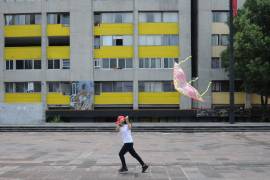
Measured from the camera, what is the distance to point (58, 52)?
5544 cm

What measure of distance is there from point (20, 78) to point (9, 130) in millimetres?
19825

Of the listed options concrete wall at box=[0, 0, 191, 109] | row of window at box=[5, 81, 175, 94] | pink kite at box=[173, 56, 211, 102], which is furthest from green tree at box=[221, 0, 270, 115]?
row of window at box=[5, 81, 175, 94]

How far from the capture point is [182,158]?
18500mm

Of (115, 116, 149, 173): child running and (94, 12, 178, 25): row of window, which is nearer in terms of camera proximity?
(115, 116, 149, 173): child running

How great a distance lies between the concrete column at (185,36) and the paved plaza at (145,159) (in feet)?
93.2

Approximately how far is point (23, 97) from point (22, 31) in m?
7.10

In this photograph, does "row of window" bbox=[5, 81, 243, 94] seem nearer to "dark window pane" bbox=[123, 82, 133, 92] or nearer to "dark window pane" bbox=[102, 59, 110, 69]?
"dark window pane" bbox=[123, 82, 133, 92]

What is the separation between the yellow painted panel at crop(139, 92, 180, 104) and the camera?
179 feet

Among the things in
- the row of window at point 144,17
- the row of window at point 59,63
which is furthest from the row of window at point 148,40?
the row of window at point 59,63

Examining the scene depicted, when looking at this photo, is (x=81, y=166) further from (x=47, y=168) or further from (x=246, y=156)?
(x=246, y=156)

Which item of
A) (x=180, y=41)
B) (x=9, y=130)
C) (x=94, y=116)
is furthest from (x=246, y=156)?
(x=180, y=41)

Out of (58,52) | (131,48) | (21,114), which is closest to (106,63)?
(131,48)

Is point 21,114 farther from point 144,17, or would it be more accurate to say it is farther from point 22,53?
point 144,17

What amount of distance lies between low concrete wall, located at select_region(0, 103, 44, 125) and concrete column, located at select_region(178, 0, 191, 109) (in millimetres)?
17844
